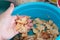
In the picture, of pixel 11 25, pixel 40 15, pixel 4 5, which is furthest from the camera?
pixel 4 5

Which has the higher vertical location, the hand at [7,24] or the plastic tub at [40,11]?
the plastic tub at [40,11]

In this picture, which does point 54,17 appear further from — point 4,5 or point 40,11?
point 4,5

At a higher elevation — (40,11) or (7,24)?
(40,11)

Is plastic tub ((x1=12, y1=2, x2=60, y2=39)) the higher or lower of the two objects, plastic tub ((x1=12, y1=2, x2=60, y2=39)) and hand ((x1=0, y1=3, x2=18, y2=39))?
the higher

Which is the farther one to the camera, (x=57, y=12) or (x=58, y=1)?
(x=58, y=1)

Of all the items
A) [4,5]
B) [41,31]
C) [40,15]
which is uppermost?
[4,5]

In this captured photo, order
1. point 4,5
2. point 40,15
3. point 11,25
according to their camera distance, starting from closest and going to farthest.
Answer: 1. point 11,25
2. point 40,15
3. point 4,5

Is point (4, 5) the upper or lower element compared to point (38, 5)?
upper

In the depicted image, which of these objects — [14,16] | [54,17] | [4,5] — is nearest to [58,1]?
[54,17]
